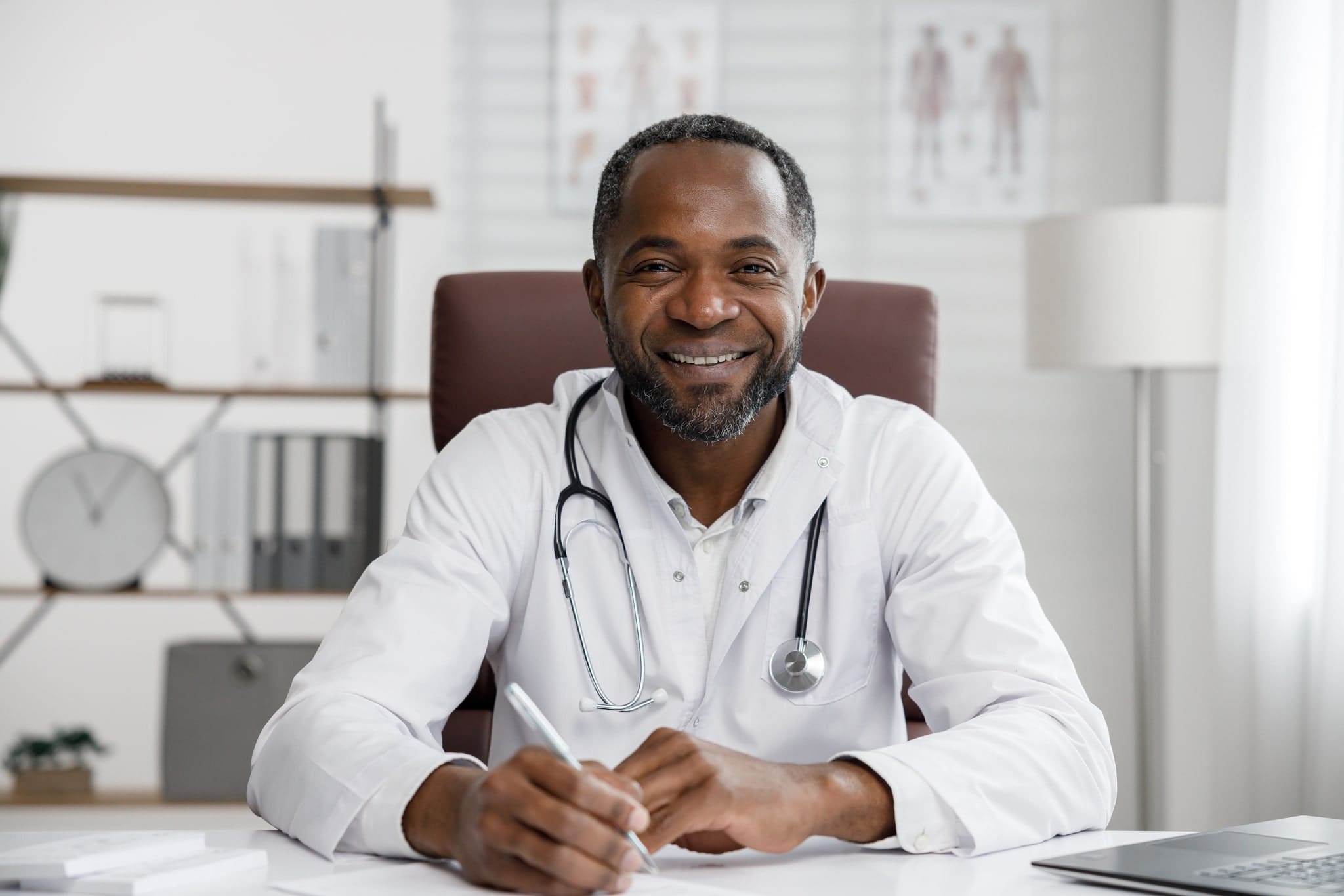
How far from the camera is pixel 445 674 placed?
116 cm

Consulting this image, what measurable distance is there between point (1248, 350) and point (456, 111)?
1752 mm

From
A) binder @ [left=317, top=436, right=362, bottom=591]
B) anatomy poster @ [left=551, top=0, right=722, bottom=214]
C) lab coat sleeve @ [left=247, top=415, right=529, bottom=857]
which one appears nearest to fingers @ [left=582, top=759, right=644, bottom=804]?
lab coat sleeve @ [left=247, top=415, right=529, bottom=857]

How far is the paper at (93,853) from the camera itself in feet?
2.47

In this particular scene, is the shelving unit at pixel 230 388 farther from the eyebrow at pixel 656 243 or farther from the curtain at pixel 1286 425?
the curtain at pixel 1286 425

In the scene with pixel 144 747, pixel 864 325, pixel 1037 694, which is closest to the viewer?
pixel 1037 694

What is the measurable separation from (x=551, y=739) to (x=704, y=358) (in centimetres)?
58

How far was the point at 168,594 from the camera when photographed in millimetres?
2430

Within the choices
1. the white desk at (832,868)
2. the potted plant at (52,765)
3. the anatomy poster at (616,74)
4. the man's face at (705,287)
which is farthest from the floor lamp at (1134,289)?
the potted plant at (52,765)

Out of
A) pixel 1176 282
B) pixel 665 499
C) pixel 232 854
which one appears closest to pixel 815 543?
pixel 665 499

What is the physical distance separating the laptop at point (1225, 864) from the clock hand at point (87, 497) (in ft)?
7.09

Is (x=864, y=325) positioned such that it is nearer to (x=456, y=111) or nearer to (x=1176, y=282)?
(x=1176, y=282)

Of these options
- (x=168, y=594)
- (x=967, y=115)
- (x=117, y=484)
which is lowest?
(x=168, y=594)

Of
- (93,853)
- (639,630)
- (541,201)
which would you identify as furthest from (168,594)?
(93,853)

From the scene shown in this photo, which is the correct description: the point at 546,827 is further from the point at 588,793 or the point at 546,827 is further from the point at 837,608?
the point at 837,608
